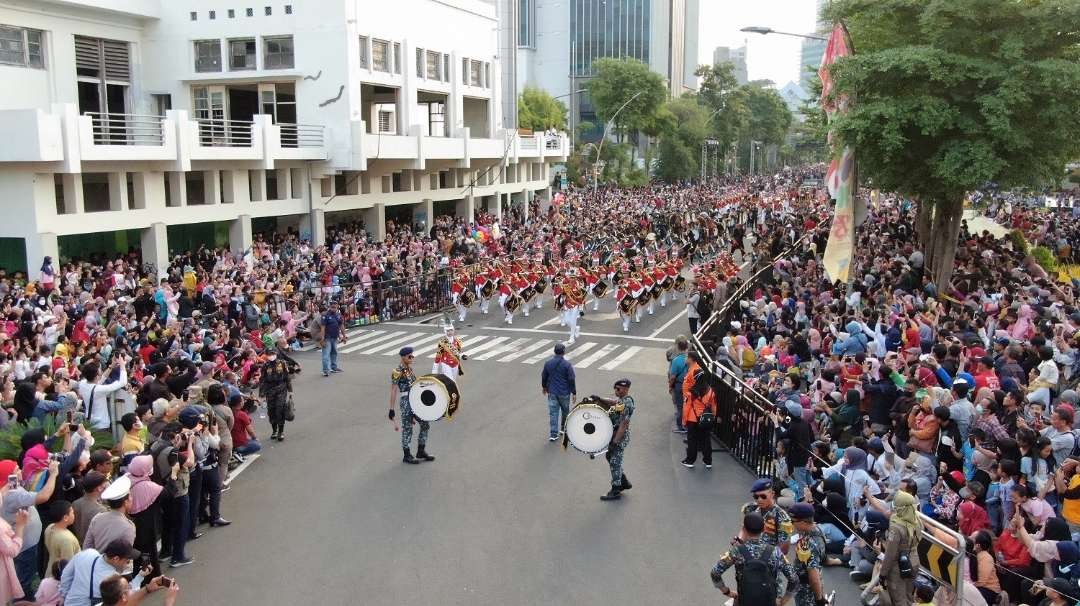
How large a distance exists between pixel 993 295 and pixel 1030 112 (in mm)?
3974

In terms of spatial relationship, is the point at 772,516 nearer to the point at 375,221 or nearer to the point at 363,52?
the point at 363,52

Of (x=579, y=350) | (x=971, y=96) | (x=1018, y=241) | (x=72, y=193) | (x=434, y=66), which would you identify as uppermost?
(x=434, y=66)

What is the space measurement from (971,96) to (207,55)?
27.2 m

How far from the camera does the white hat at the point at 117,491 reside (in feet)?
26.0

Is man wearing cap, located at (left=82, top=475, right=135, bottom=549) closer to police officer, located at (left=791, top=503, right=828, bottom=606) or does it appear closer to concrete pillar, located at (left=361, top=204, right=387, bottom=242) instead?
police officer, located at (left=791, top=503, right=828, bottom=606)

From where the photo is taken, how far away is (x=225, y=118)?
3659 cm

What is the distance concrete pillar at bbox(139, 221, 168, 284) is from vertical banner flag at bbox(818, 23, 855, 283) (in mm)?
19736

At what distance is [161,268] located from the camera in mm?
28641

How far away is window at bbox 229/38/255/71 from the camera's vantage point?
35219mm

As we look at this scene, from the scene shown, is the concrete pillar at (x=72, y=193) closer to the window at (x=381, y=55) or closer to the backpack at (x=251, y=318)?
the backpack at (x=251, y=318)

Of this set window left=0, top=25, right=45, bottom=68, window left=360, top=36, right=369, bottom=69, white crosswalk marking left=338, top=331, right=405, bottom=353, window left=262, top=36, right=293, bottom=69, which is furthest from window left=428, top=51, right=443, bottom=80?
white crosswalk marking left=338, top=331, right=405, bottom=353

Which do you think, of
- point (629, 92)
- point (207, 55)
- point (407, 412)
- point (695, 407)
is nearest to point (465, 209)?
point (207, 55)

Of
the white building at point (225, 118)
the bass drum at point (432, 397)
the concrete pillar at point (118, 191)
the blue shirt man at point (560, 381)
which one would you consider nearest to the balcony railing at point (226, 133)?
the white building at point (225, 118)

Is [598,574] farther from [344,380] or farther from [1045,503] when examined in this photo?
[344,380]
